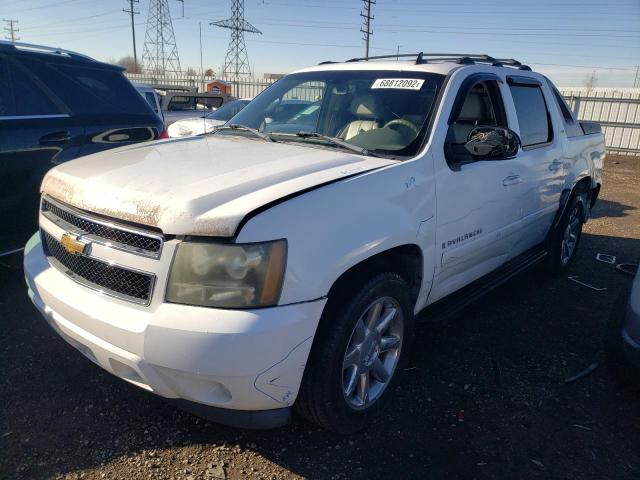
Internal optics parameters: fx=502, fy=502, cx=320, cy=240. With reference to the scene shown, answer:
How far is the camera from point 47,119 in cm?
398

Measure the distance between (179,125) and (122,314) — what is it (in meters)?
6.23

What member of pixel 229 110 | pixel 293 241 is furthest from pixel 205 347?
pixel 229 110

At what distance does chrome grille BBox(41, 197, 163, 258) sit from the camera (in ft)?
6.77

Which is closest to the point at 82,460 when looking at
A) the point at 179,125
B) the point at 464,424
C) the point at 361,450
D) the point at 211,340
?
the point at 211,340

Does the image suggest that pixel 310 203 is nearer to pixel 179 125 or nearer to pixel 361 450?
pixel 361 450

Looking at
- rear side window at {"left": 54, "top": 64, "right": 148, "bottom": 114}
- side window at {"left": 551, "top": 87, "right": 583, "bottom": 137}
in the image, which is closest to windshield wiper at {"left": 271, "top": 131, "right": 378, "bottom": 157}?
rear side window at {"left": 54, "top": 64, "right": 148, "bottom": 114}

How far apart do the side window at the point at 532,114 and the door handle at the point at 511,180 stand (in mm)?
347

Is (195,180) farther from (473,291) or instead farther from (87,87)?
(87,87)

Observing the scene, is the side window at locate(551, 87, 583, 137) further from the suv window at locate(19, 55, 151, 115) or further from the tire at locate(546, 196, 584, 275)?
the suv window at locate(19, 55, 151, 115)

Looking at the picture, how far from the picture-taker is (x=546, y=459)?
2.49 meters

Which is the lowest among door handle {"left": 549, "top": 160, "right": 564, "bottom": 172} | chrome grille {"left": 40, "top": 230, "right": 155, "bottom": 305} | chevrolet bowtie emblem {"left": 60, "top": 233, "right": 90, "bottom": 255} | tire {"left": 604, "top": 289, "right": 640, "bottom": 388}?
tire {"left": 604, "top": 289, "right": 640, "bottom": 388}

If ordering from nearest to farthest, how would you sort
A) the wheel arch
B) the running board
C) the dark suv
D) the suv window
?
1. the wheel arch
2. the running board
3. the dark suv
4. the suv window

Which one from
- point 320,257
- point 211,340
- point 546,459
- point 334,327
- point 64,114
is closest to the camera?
point 211,340

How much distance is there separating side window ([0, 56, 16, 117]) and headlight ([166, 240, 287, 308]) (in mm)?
2814
